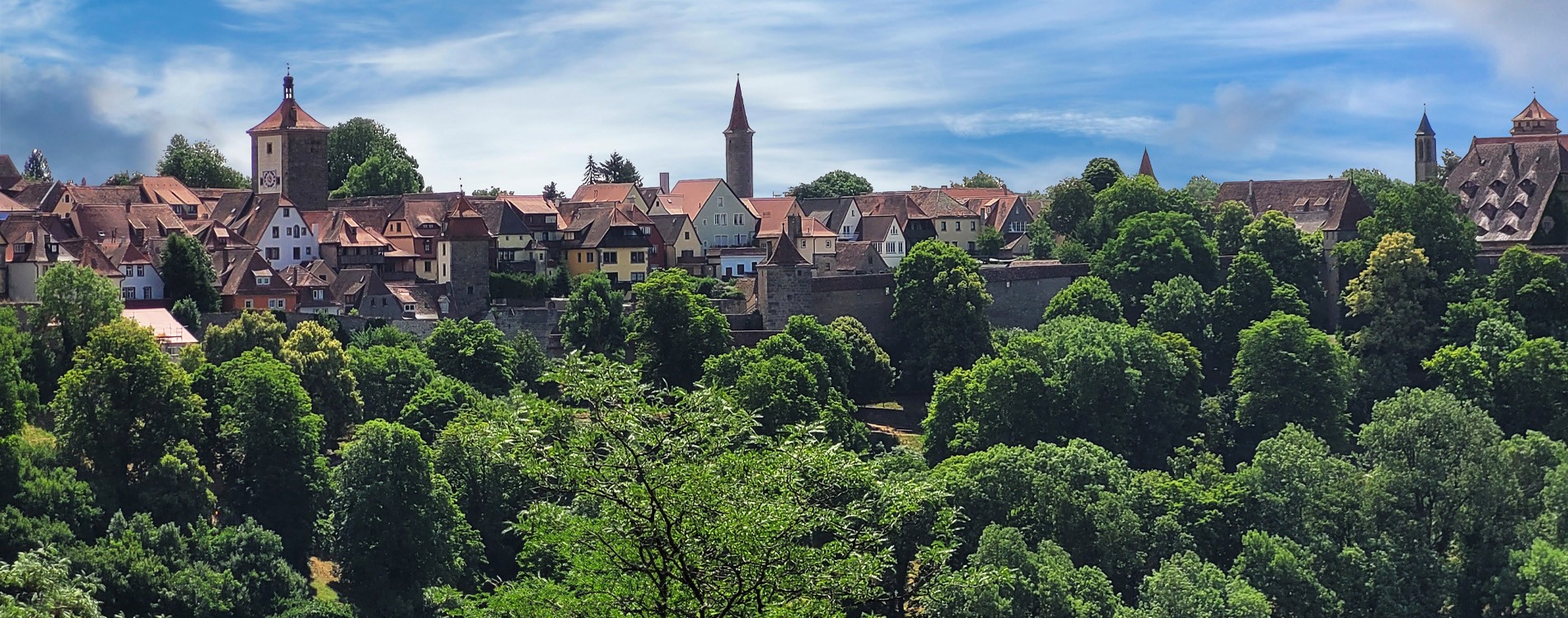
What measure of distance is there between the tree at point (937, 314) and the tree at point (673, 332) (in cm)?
742

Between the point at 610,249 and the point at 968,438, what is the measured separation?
1968cm

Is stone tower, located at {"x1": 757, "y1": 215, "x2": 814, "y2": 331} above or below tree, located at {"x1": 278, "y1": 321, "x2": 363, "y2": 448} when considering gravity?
above

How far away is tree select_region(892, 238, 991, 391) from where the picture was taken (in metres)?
74.9

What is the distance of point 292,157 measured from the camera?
268 ft

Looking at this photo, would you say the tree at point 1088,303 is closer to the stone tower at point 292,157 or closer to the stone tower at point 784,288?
the stone tower at point 784,288

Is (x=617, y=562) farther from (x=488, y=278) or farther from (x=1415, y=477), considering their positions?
(x=488, y=278)

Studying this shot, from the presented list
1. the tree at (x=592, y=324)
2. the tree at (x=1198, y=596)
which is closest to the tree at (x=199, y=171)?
the tree at (x=592, y=324)

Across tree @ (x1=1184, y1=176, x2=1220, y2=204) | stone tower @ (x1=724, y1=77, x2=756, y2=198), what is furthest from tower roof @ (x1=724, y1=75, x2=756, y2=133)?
tree @ (x1=1184, y1=176, x2=1220, y2=204)

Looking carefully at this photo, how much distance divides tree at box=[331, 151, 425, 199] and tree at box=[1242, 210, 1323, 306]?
3630cm

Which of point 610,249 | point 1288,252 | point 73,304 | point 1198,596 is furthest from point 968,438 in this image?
point 73,304

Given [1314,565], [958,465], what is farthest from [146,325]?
[1314,565]

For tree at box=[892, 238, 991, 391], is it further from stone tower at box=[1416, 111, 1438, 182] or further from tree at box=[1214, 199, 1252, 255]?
stone tower at box=[1416, 111, 1438, 182]

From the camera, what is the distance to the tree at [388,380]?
6500 cm

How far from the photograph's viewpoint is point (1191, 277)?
82.9 metres
